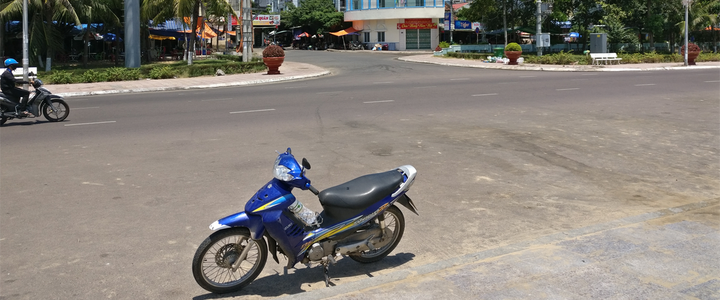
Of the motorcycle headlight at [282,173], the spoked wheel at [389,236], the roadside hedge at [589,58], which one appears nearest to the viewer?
the motorcycle headlight at [282,173]

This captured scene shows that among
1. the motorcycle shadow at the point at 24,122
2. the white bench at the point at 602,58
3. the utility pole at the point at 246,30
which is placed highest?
the utility pole at the point at 246,30

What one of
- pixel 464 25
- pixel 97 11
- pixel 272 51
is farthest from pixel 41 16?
pixel 464 25

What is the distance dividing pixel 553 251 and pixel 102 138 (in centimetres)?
923

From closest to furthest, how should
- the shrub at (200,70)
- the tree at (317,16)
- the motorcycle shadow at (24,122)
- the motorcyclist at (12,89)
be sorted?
the motorcyclist at (12,89)
the motorcycle shadow at (24,122)
the shrub at (200,70)
the tree at (317,16)

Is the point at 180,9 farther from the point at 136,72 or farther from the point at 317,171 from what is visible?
the point at 317,171

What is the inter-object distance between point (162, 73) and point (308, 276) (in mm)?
24282

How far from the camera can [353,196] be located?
531 centimetres

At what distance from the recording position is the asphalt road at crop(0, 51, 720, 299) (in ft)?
19.2

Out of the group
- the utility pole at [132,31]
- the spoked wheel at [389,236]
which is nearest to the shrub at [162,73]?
the utility pole at [132,31]

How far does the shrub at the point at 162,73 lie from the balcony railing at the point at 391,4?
46462 mm

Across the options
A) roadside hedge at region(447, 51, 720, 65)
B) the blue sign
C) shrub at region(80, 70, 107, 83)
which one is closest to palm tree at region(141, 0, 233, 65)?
shrub at region(80, 70, 107, 83)

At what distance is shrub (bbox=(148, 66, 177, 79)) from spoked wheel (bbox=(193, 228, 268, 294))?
79.5ft

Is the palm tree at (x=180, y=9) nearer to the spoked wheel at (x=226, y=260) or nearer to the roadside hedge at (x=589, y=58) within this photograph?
the roadside hedge at (x=589, y=58)

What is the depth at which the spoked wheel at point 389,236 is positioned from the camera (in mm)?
5781
